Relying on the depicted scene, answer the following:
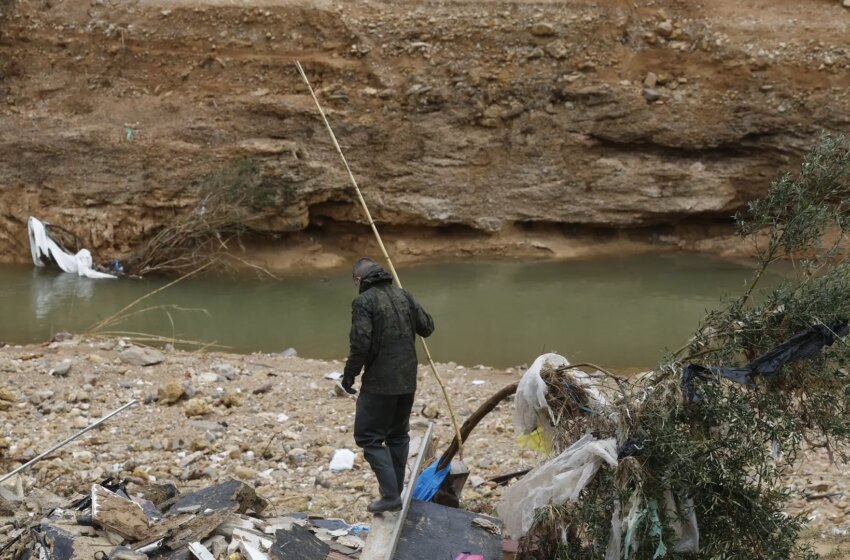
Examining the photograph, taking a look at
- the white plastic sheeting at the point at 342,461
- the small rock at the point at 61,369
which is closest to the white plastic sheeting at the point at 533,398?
the white plastic sheeting at the point at 342,461

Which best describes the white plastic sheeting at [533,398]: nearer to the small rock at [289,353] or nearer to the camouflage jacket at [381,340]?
the camouflage jacket at [381,340]

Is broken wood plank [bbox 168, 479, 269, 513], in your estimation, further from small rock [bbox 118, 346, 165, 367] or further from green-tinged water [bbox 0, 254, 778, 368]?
green-tinged water [bbox 0, 254, 778, 368]

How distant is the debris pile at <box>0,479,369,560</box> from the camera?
4.10 m

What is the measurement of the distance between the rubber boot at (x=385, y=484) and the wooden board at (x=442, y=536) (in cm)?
13

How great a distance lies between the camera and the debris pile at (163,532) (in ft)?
13.5

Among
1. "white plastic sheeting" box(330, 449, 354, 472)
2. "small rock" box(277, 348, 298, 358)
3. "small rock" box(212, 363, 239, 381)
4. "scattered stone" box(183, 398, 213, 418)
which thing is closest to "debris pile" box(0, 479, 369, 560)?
"white plastic sheeting" box(330, 449, 354, 472)

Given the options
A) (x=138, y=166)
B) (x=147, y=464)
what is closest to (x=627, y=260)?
(x=138, y=166)

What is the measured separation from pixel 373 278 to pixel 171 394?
3.75 meters

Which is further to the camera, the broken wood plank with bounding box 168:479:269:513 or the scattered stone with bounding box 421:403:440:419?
the scattered stone with bounding box 421:403:440:419

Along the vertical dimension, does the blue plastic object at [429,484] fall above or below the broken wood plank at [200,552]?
below

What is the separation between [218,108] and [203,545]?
10.2 m

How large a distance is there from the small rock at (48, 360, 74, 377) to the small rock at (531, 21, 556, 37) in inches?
325

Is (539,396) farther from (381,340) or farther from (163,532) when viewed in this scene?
(163,532)

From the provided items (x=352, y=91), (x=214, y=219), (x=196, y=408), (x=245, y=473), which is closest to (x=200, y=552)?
(x=245, y=473)
